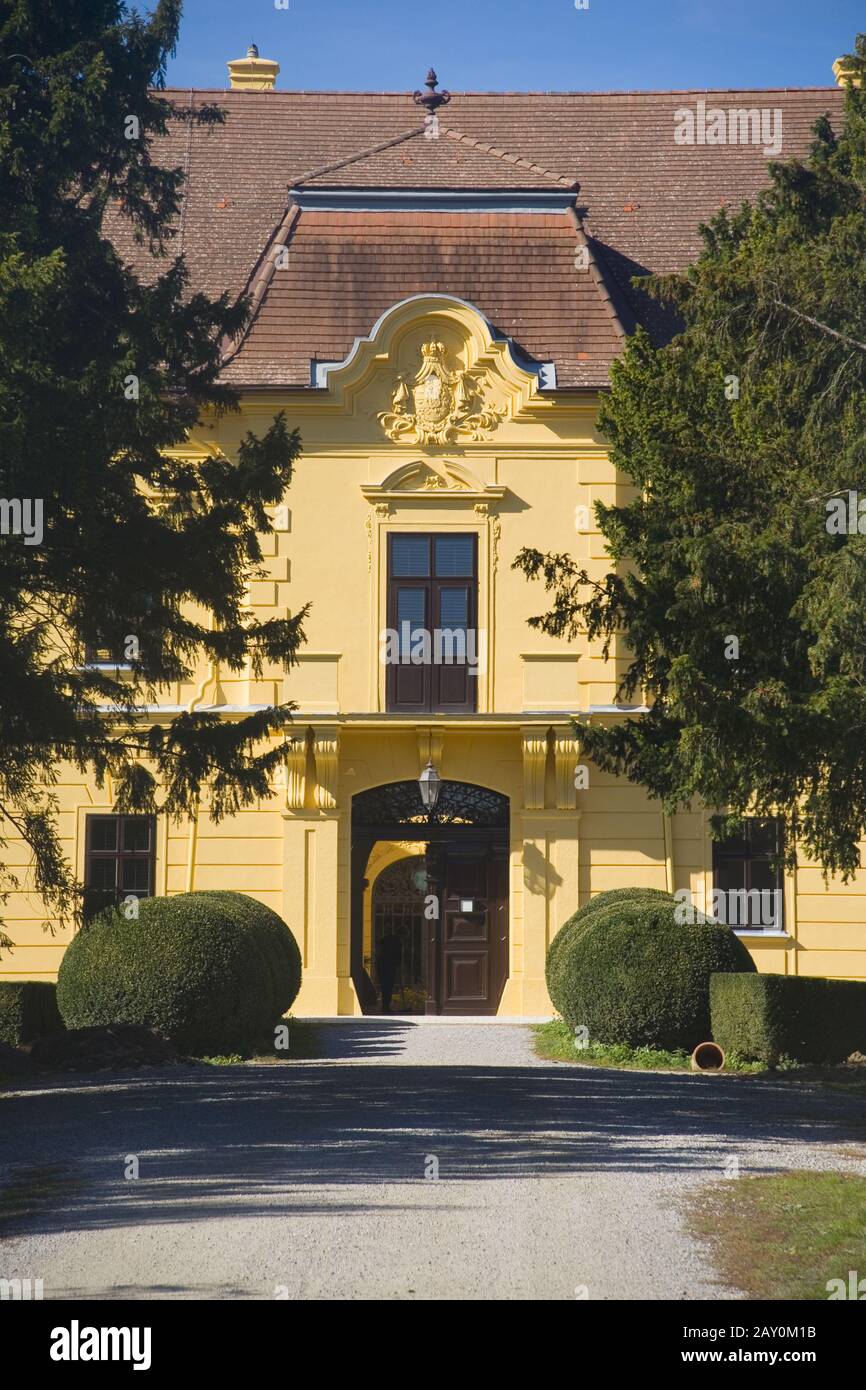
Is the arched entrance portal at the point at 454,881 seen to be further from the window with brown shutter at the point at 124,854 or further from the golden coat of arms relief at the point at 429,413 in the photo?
the golden coat of arms relief at the point at 429,413

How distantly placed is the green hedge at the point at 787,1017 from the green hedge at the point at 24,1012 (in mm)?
6624

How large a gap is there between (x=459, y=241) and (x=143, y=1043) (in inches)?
539

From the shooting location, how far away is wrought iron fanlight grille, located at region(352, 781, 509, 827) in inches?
961

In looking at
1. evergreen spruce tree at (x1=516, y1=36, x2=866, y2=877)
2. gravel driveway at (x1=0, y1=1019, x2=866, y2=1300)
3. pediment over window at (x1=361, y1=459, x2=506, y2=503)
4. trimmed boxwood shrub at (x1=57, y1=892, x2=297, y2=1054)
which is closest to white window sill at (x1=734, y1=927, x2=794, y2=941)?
pediment over window at (x1=361, y1=459, x2=506, y2=503)

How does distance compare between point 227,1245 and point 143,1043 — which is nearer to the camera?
point 227,1245

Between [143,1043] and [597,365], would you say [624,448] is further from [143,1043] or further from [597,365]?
[597,365]

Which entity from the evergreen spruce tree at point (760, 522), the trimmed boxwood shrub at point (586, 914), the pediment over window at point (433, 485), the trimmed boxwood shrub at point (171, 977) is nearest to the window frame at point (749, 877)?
the trimmed boxwood shrub at point (586, 914)

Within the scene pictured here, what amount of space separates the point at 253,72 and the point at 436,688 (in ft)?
46.9

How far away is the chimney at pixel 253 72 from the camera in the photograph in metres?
32.6

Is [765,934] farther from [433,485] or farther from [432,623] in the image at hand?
[433,485]

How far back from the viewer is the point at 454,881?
24.6m

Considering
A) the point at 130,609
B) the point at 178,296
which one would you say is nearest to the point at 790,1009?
the point at 130,609

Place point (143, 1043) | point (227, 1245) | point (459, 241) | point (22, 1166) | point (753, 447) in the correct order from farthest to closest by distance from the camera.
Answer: point (459, 241), point (143, 1043), point (753, 447), point (22, 1166), point (227, 1245)

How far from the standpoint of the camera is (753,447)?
13781 mm
